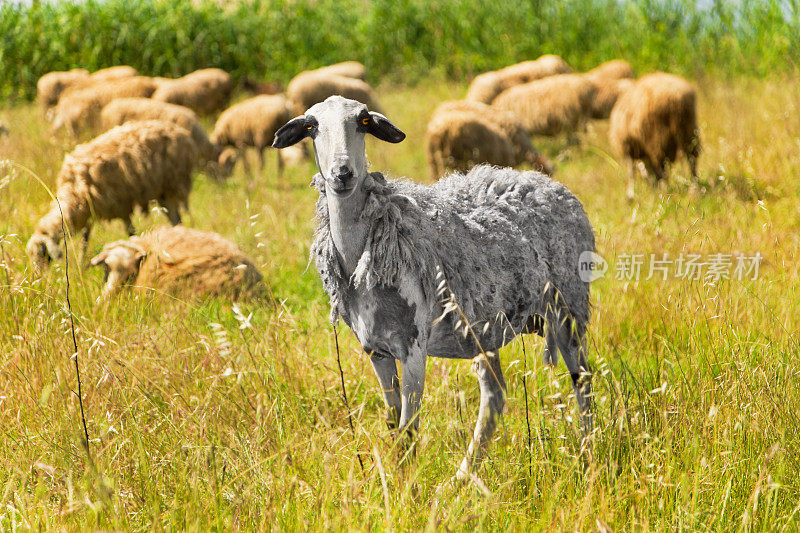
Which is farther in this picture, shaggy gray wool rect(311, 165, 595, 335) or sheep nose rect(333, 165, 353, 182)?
shaggy gray wool rect(311, 165, 595, 335)

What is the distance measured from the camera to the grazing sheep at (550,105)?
11305mm

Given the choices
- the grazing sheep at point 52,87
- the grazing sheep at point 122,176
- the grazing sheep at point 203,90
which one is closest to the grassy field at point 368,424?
the grazing sheep at point 122,176

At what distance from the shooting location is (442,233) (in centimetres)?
284

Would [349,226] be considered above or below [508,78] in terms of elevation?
below

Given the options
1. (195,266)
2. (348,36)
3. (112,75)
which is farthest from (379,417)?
(348,36)

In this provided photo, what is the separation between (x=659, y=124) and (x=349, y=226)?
254 inches

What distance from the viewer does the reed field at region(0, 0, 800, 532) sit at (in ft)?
7.84

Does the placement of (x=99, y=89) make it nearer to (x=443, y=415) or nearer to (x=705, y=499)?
(x=443, y=415)

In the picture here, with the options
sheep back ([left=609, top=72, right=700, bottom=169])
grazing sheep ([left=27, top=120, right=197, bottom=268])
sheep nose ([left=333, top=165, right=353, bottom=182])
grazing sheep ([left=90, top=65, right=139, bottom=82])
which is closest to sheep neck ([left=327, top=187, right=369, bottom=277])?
sheep nose ([left=333, top=165, right=353, bottom=182])

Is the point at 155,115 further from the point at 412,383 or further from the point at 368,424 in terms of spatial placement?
the point at 412,383

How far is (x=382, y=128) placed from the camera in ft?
8.74

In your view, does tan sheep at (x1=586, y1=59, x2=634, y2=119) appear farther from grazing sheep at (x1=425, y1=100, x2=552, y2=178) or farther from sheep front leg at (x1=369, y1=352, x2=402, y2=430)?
sheep front leg at (x1=369, y1=352, x2=402, y2=430)

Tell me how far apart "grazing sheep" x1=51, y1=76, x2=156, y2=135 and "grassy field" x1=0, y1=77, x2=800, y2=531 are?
6272 millimetres

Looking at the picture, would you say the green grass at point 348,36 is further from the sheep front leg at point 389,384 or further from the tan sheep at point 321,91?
the sheep front leg at point 389,384
